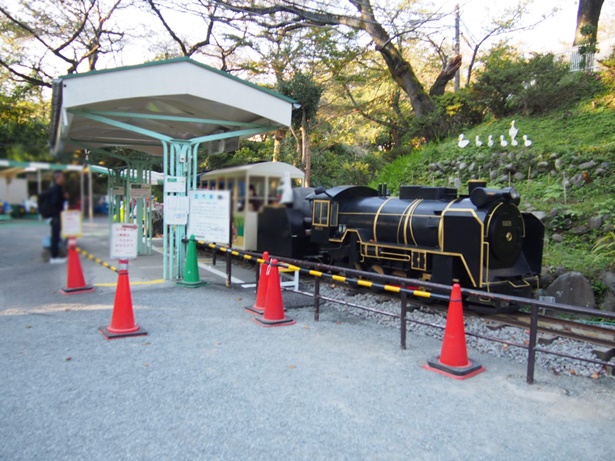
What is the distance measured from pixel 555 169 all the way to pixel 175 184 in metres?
10.3

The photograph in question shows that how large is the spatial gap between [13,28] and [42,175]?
21937mm

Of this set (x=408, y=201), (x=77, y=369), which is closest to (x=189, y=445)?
(x=77, y=369)

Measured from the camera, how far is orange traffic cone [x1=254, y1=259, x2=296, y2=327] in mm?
6645

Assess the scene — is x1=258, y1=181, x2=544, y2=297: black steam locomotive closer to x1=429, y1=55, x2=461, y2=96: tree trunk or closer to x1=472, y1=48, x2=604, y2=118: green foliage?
x1=472, y1=48, x2=604, y2=118: green foliage

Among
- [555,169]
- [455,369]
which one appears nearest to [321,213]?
[455,369]

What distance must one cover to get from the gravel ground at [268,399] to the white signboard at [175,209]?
6.86 feet

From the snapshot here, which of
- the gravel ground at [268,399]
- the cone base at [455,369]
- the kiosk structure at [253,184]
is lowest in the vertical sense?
the gravel ground at [268,399]

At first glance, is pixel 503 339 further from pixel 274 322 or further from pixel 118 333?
pixel 118 333

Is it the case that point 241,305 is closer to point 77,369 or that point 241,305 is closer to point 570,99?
point 77,369

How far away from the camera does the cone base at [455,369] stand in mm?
4895

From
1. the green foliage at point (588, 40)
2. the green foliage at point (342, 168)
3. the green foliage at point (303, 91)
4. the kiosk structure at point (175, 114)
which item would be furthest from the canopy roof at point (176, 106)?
the green foliage at point (588, 40)

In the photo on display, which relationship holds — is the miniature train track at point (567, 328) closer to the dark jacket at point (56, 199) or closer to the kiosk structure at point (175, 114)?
the kiosk structure at point (175, 114)

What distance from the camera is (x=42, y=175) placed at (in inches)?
38.0

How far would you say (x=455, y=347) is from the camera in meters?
5.00
